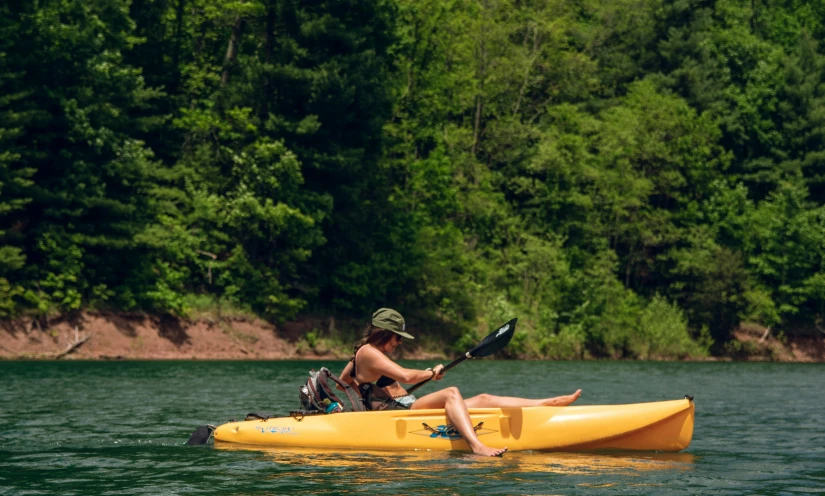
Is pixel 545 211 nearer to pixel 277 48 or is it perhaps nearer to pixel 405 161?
pixel 405 161

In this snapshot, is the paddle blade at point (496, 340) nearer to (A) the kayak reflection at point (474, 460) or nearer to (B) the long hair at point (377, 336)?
(B) the long hair at point (377, 336)

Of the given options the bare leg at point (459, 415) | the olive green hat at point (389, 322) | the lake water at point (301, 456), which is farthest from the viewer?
the olive green hat at point (389, 322)

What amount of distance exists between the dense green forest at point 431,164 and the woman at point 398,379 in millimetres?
20617

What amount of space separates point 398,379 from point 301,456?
128cm

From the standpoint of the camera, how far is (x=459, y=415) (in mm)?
12844

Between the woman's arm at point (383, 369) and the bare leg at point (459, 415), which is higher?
the woman's arm at point (383, 369)

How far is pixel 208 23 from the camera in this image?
44.8 metres

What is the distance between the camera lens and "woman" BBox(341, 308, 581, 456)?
1272cm

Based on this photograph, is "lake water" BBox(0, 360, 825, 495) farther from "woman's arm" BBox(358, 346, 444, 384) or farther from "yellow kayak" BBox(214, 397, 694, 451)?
"woman's arm" BBox(358, 346, 444, 384)

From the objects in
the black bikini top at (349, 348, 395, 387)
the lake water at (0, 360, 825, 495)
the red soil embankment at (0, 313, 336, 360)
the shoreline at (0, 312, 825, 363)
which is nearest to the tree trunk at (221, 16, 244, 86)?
the shoreline at (0, 312, 825, 363)

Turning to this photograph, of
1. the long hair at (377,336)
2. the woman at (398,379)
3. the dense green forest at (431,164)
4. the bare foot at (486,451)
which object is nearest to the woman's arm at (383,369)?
the woman at (398,379)

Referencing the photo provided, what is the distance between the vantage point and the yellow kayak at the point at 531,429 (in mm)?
13039

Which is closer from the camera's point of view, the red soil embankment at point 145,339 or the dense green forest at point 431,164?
the red soil embankment at point 145,339

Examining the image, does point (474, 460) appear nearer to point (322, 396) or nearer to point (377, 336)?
point (377, 336)
